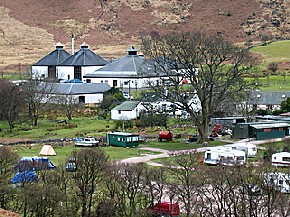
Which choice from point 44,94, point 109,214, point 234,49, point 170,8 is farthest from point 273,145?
point 170,8

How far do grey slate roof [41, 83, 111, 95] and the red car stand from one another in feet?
123

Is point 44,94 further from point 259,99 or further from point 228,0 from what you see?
point 228,0

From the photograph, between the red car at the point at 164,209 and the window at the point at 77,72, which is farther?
the window at the point at 77,72

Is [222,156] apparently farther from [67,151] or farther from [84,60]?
[84,60]

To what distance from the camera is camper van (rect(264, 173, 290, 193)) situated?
2559 centimetres

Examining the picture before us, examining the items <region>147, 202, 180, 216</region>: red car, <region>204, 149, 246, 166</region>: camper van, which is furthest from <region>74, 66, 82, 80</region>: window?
<region>147, 202, 180, 216</region>: red car

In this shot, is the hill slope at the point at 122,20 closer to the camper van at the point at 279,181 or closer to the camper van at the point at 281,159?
the camper van at the point at 281,159

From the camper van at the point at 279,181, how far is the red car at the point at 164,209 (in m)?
3.20

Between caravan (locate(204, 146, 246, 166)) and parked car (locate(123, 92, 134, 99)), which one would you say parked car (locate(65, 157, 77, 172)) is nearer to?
caravan (locate(204, 146, 246, 166))

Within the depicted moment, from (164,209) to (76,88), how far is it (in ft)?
132

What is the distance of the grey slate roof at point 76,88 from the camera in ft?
209

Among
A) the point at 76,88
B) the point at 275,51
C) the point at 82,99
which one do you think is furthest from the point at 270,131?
the point at 275,51

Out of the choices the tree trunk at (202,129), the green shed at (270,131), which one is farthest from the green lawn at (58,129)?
the green shed at (270,131)

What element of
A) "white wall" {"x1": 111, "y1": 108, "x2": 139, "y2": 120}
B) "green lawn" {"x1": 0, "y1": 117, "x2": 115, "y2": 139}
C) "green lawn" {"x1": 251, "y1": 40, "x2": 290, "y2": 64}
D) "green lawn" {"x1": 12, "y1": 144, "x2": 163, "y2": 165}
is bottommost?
"green lawn" {"x1": 12, "y1": 144, "x2": 163, "y2": 165}
